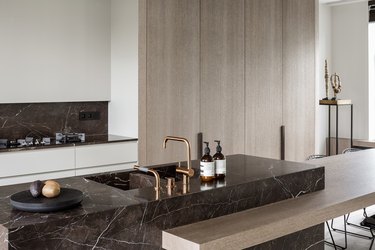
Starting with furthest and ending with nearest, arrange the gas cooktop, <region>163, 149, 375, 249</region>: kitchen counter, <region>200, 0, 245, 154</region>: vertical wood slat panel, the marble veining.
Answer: <region>200, 0, 245, 154</region>: vertical wood slat panel → the gas cooktop → the marble veining → <region>163, 149, 375, 249</region>: kitchen counter

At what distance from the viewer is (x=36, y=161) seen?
12.8ft

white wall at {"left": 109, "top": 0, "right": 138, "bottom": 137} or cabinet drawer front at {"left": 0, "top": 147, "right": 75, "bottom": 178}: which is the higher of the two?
white wall at {"left": 109, "top": 0, "right": 138, "bottom": 137}

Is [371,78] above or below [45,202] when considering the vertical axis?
above

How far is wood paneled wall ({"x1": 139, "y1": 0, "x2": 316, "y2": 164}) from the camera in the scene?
4395mm

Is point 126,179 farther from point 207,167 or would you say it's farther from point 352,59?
point 352,59

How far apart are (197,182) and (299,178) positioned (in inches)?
27.1

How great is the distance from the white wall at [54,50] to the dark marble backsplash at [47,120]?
154mm

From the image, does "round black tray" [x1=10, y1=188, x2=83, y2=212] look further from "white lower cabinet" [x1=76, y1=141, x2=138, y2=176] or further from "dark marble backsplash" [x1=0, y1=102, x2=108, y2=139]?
"dark marble backsplash" [x1=0, y1=102, x2=108, y2=139]

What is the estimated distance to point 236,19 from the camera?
498cm

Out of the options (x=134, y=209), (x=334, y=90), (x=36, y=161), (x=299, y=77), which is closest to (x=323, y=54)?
(x=334, y=90)

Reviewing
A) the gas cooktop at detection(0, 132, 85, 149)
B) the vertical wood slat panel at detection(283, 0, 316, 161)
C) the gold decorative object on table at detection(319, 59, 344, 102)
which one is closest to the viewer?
the gas cooktop at detection(0, 132, 85, 149)

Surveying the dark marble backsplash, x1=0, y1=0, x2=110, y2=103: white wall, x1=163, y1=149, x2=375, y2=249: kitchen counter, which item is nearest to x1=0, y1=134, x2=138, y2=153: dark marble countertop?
the dark marble backsplash

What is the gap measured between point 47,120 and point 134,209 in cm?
285

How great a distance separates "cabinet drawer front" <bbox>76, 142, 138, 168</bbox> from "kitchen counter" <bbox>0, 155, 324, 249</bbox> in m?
1.49
